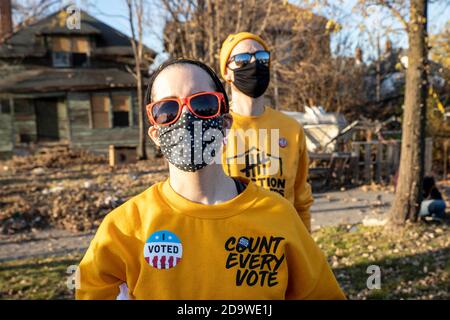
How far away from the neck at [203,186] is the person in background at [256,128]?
1.30m

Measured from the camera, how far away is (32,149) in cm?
2047

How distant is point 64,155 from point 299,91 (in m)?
12.2

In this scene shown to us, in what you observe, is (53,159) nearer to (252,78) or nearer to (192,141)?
(252,78)

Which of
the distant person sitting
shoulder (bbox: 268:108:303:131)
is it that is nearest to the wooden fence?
the distant person sitting

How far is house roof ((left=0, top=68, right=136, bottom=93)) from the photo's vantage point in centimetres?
2009

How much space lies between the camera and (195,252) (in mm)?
1678

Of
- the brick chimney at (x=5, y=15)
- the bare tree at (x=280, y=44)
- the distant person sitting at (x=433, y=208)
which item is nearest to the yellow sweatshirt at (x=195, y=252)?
the distant person sitting at (x=433, y=208)

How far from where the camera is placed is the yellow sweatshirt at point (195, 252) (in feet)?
5.50

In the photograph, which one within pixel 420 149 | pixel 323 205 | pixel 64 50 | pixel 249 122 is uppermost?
pixel 64 50

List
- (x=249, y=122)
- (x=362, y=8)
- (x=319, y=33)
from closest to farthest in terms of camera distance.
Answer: (x=249, y=122) < (x=362, y=8) < (x=319, y=33)

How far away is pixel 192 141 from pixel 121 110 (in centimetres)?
2064

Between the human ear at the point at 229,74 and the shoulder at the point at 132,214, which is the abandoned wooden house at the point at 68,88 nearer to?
the human ear at the point at 229,74

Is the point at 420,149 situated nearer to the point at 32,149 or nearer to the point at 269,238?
the point at 269,238

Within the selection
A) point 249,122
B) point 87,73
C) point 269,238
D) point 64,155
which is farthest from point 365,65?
point 269,238
